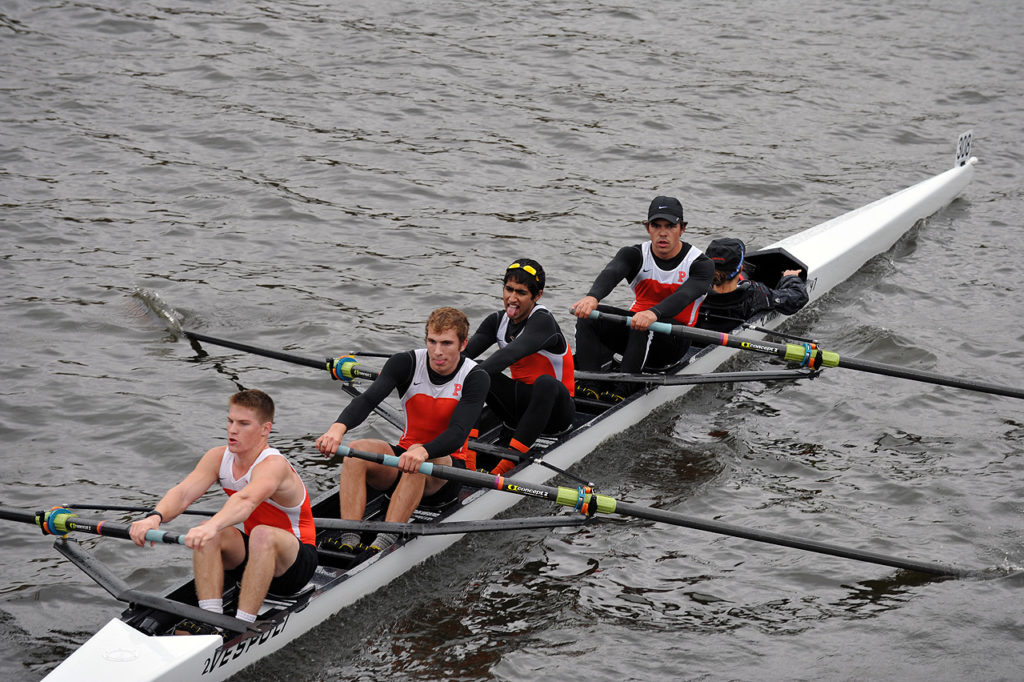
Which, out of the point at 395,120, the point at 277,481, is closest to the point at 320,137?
the point at 395,120

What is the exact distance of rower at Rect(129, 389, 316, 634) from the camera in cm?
649

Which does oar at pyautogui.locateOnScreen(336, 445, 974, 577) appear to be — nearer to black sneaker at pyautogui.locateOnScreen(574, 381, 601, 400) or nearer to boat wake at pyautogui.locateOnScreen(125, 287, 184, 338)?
black sneaker at pyautogui.locateOnScreen(574, 381, 601, 400)

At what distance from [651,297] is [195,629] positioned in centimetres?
553

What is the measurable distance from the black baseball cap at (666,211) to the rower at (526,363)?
1.59 metres

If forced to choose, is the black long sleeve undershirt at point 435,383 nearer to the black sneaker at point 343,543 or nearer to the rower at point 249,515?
the black sneaker at point 343,543

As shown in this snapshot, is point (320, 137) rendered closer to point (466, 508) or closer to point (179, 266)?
point (179, 266)

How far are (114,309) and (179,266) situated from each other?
126 centimetres

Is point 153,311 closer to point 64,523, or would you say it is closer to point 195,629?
point 64,523

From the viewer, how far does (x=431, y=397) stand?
26.2ft

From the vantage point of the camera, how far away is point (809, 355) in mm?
10141

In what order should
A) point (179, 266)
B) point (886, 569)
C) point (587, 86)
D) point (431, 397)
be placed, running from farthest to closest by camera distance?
point (587, 86)
point (179, 266)
point (886, 569)
point (431, 397)

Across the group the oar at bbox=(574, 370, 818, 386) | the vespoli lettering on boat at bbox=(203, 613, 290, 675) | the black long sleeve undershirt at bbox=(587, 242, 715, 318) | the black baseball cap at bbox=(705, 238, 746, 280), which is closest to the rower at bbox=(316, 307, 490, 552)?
the vespoli lettering on boat at bbox=(203, 613, 290, 675)

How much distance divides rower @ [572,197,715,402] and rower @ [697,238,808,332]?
954 mm

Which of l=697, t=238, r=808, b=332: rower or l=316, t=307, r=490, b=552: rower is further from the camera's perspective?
l=697, t=238, r=808, b=332: rower
